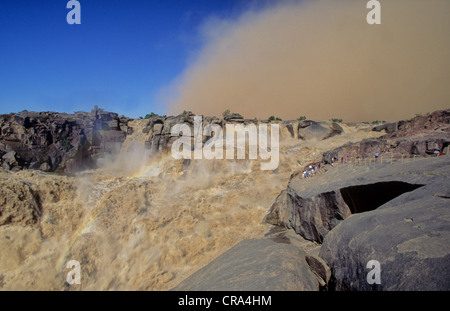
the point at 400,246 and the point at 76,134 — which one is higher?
the point at 76,134

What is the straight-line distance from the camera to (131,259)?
17797 millimetres

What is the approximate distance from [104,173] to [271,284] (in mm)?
28357

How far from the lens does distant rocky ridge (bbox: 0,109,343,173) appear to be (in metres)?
28.4
